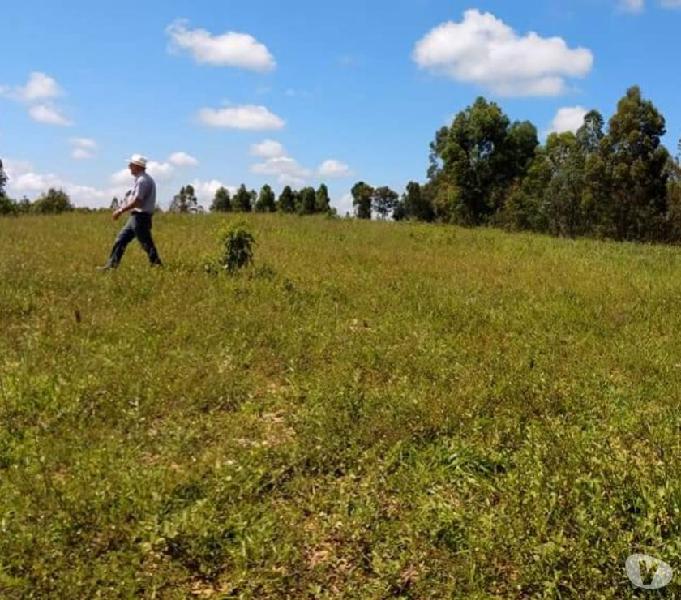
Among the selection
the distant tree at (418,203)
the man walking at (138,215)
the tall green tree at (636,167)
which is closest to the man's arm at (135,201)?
the man walking at (138,215)

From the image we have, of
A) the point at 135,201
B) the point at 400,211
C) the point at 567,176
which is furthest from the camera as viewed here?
the point at 400,211

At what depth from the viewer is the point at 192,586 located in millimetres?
3344

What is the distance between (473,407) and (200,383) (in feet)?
7.81

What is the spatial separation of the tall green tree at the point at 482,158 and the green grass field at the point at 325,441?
3853 centimetres

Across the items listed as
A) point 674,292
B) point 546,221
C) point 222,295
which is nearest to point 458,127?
point 546,221

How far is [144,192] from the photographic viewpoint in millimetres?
10039

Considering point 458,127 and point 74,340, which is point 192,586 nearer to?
point 74,340

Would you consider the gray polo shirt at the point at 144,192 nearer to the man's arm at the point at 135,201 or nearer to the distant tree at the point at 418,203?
the man's arm at the point at 135,201

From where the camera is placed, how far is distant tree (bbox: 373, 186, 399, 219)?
88938 mm

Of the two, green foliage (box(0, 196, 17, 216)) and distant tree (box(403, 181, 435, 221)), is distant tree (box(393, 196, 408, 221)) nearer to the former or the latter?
distant tree (box(403, 181, 435, 221))

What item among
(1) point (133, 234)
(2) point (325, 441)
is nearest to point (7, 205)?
(1) point (133, 234)

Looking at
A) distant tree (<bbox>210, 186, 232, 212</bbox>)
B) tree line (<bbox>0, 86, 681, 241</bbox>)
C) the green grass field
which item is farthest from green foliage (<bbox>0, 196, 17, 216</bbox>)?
the green grass field

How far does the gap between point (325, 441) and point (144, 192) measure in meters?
6.64

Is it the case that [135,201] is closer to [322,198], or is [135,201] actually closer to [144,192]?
[144,192]
